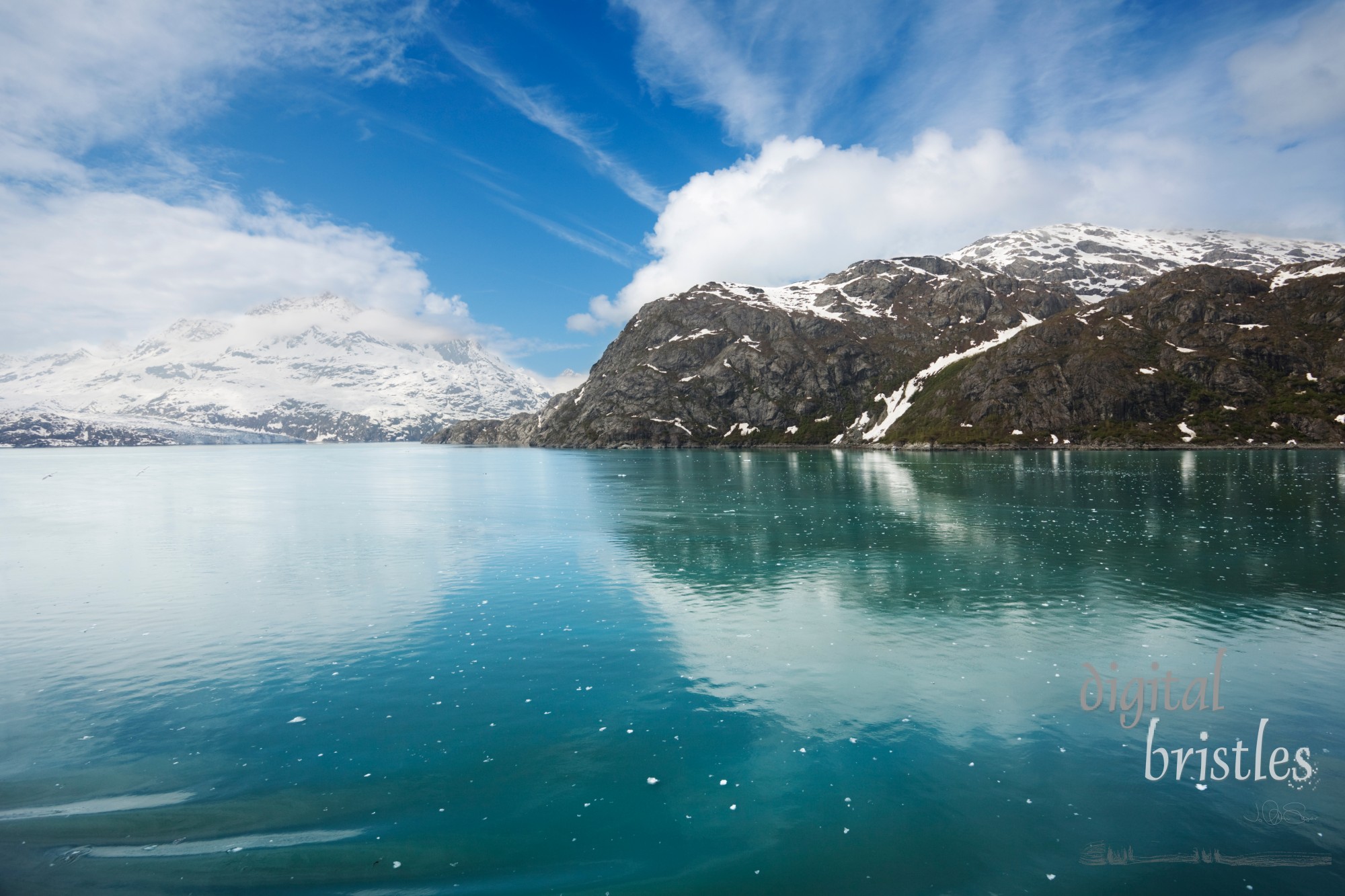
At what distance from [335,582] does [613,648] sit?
27620mm

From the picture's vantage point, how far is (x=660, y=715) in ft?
83.5

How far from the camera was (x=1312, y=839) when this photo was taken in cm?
1695

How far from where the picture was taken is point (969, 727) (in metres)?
23.9

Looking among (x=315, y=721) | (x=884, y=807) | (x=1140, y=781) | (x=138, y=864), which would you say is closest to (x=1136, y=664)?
(x=1140, y=781)

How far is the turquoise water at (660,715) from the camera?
16719mm

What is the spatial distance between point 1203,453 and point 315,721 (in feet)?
801

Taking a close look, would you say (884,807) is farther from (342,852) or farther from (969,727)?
(342,852)

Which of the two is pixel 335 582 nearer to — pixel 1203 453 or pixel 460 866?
pixel 460 866

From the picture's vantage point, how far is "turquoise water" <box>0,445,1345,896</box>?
54.9ft

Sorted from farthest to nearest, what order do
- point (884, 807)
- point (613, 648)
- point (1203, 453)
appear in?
point (1203, 453), point (613, 648), point (884, 807)

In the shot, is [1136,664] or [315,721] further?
[1136,664]

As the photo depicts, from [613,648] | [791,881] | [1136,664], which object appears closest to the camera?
[791,881]

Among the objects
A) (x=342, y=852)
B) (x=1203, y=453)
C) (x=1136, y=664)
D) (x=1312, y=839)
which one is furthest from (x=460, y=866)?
(x=1203, y=453)

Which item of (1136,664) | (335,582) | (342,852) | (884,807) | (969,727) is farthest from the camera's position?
(335,582)
